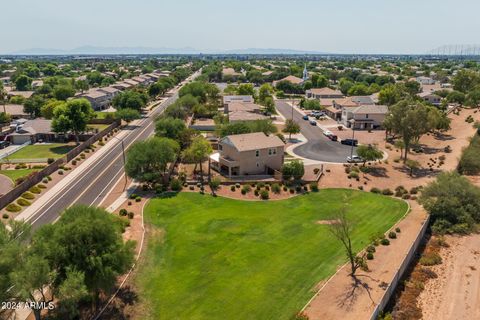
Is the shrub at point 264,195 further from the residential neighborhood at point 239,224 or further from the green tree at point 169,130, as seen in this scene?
the green tree at point 169,130

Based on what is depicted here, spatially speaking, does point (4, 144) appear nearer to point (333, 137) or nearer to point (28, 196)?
point (28, 196)

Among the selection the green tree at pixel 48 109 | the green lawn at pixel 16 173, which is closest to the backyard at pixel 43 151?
the green lawn at pixel 16 173

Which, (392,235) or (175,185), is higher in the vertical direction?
(175,185)

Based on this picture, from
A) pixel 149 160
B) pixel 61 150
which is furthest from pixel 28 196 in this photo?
pixel 61 150

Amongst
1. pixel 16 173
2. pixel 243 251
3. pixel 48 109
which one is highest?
pixel 48 109

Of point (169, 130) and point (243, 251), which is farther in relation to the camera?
point (169, 130)

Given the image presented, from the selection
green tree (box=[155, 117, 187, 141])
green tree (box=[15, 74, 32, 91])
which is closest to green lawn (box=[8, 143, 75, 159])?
green tree (box=[155, 117, 187, 141])

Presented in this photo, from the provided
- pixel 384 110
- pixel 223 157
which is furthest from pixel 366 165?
pixel 384 110

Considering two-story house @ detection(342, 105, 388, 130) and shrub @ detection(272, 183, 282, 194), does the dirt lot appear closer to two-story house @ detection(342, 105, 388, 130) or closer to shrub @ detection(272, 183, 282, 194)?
shrub @ detection(272, 183, 282, 194)
